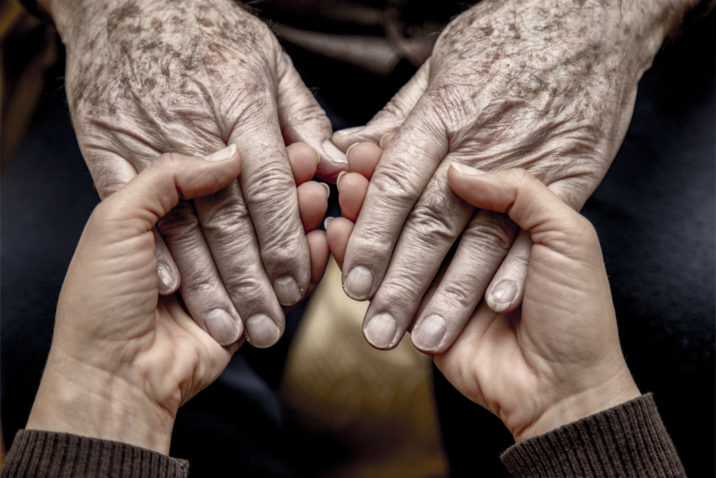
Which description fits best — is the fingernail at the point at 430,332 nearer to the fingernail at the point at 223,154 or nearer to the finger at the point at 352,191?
the finger at the point at 352,191

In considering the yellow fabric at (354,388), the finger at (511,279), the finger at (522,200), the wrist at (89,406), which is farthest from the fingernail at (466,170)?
the wrist at (89,406)

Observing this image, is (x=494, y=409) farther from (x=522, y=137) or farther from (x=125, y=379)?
(x=125, y=379)

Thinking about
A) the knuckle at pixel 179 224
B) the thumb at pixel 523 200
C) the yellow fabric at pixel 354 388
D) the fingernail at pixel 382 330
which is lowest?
the yellow fabric at pixel 354 388

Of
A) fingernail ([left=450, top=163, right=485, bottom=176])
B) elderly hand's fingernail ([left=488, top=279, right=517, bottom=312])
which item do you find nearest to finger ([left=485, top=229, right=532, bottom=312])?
elderly hand's fingernail ([left=488, top=279, right=517, bottom=312])

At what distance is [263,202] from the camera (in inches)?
33.2

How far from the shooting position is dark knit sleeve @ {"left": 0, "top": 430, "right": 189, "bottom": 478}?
69 centimetres

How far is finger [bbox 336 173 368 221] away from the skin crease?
0.15m

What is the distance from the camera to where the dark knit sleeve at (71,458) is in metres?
0.69

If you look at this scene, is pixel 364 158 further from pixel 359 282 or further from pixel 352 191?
pixel 359 282

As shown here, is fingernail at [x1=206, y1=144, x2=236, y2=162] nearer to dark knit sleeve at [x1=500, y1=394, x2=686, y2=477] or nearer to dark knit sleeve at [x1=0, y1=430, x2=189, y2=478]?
dark knit sleeve at [x1=0, y1=430, x2=189, y2=478]

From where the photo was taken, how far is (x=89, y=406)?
728 millimetres

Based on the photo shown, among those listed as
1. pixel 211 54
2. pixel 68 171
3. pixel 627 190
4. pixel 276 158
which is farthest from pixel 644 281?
pixel 68 171

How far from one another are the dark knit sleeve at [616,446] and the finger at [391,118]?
0.57 metres

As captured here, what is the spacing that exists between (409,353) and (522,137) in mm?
441
